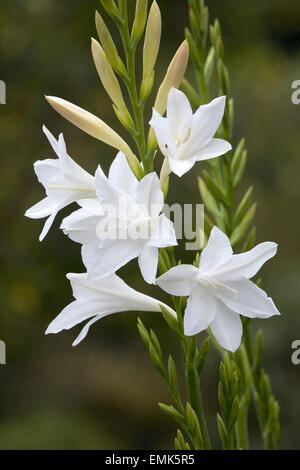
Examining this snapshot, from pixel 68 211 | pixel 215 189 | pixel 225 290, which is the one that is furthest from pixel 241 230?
pixel 68 211

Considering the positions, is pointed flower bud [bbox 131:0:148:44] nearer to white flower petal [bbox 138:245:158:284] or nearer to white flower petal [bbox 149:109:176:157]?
white flower petal [bbox 149:109:176:157]

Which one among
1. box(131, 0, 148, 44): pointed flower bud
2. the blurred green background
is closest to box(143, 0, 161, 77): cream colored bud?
box(131, 0, 148, 44): pointed flower bud

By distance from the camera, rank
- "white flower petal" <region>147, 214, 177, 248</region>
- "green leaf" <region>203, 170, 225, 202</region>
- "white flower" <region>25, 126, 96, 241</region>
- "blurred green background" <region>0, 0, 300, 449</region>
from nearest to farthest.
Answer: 1. "white flower petal" <region>147, 214, 177, 248</region>
2. "white flower" <region>25, 126, 96, 241</region>
3. "green leaf" <region>203, 170, 225, 202</region>
4. "blurred green background" <region>0, 0, 300, 449</region>

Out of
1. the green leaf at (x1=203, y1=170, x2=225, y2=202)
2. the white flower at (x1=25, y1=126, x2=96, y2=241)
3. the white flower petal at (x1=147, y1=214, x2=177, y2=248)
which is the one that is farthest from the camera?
the green leaf at (x1=203, y1=170, x2=225, y2=202)

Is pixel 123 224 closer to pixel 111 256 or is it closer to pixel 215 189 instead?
pixel 111 256

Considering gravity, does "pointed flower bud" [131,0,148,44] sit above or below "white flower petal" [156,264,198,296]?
above

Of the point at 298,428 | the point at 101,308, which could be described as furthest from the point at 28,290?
the point at 101,308
